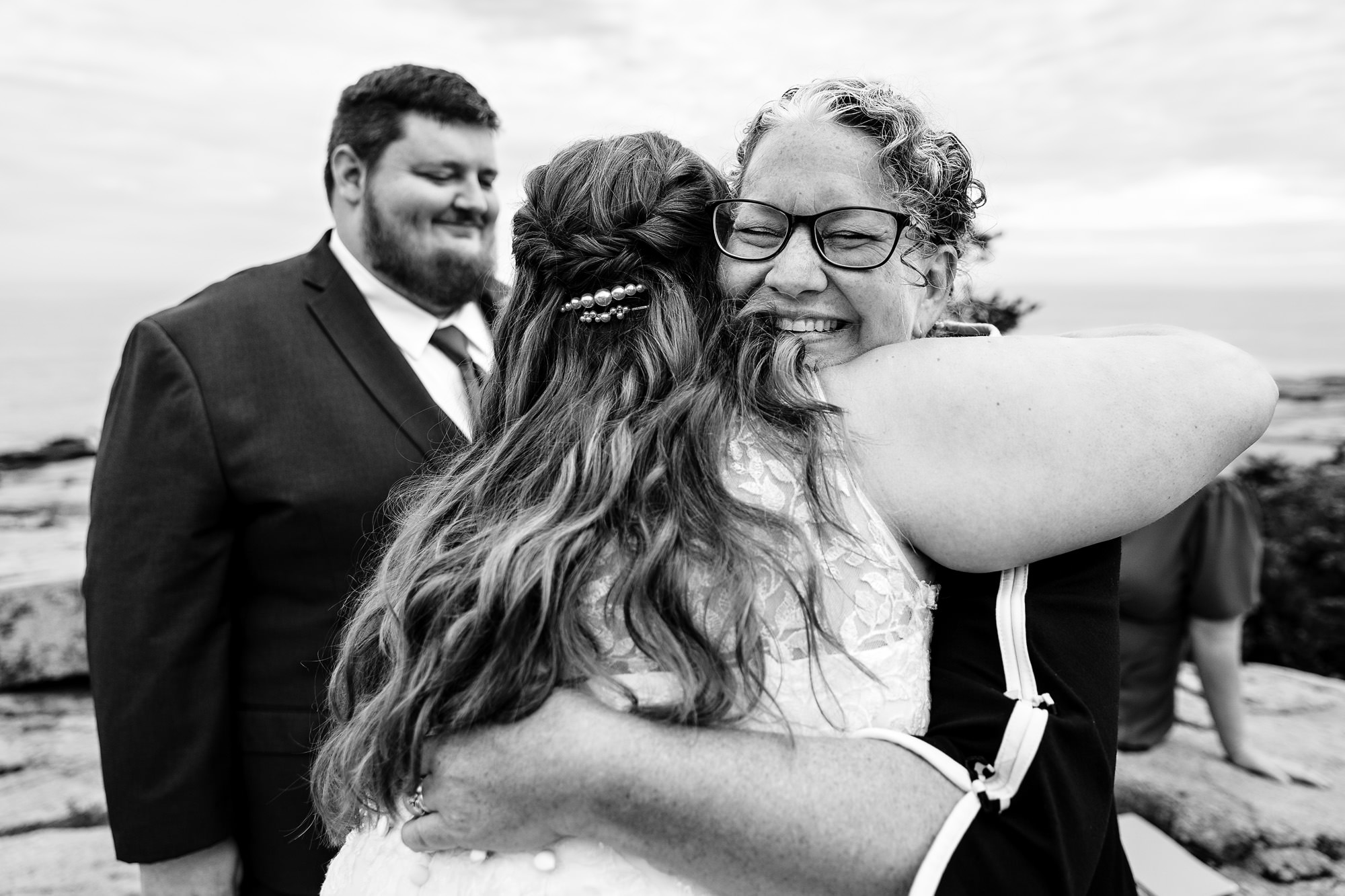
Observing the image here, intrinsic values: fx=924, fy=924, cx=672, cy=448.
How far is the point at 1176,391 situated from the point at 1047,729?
442 millimetres

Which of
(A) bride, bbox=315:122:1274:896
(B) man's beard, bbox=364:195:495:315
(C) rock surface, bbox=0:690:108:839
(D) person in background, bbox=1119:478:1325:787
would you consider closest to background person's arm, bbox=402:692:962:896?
(A) bride, bbox=315:122:1274:896

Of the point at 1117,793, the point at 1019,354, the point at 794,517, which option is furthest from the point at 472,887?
the point at 1117,793

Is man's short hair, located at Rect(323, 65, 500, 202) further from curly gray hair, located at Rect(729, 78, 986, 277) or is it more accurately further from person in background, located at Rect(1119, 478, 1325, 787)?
person in background, located at Rect(1119, 478, 1325, 787)

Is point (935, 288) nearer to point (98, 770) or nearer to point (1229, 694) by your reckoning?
point (1229, 694)

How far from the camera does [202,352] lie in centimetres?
214

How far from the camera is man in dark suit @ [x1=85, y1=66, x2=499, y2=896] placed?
208 cm

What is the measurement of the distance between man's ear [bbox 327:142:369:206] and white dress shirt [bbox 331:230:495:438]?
190 millimetres

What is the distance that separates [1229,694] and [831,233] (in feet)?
12.0

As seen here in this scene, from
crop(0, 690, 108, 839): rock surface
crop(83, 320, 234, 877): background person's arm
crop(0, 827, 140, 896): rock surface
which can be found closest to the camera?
crop(83, 320, 234, 877): background person's arm

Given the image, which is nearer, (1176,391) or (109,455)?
(1176,391)

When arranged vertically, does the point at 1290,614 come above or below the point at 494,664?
below

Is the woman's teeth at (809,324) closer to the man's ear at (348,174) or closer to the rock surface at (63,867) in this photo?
the man's ear at (348,174)

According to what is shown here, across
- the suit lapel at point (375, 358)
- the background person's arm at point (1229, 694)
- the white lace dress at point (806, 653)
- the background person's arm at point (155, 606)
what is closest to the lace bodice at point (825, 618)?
the white lace dress at point (806, 653)

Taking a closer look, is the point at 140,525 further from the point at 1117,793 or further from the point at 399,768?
the point at 1117,793
